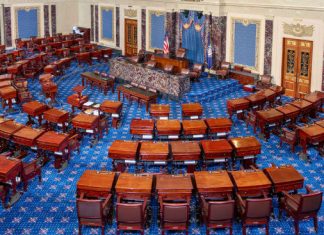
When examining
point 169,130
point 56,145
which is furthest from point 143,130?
point 56,145

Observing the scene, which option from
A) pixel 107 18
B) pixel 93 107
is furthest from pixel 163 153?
pixel 107 18

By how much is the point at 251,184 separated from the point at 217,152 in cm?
195

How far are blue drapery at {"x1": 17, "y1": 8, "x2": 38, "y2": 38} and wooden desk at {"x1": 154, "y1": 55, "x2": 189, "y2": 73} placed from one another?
10238 mm

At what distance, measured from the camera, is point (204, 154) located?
1221 centimetres

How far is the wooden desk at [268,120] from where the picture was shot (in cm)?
1489

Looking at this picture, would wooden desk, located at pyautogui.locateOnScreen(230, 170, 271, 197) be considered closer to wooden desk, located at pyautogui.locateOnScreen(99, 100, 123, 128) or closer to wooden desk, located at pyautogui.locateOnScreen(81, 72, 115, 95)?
wooden desk, located at pyautogui.locateOnScreen(99, 100, 123, 128)

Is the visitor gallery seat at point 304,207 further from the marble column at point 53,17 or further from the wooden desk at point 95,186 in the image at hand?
the marble column at point 53,17

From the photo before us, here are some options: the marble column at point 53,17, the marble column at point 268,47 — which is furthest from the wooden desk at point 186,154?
the marble column at point 53,17

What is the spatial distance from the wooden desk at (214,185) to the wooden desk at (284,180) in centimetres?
99

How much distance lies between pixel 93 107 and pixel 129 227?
7.14 m

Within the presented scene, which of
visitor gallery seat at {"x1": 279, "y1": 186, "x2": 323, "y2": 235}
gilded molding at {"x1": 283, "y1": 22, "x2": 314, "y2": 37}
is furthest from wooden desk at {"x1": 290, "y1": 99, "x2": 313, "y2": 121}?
visitor gallery seat at {"x1": 279, "y1": 186, "x2": 323, "y2": 235}

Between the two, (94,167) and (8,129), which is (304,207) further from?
(8,129)

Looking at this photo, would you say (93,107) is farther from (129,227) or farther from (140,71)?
(129,227)

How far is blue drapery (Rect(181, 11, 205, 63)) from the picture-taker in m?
23.5
